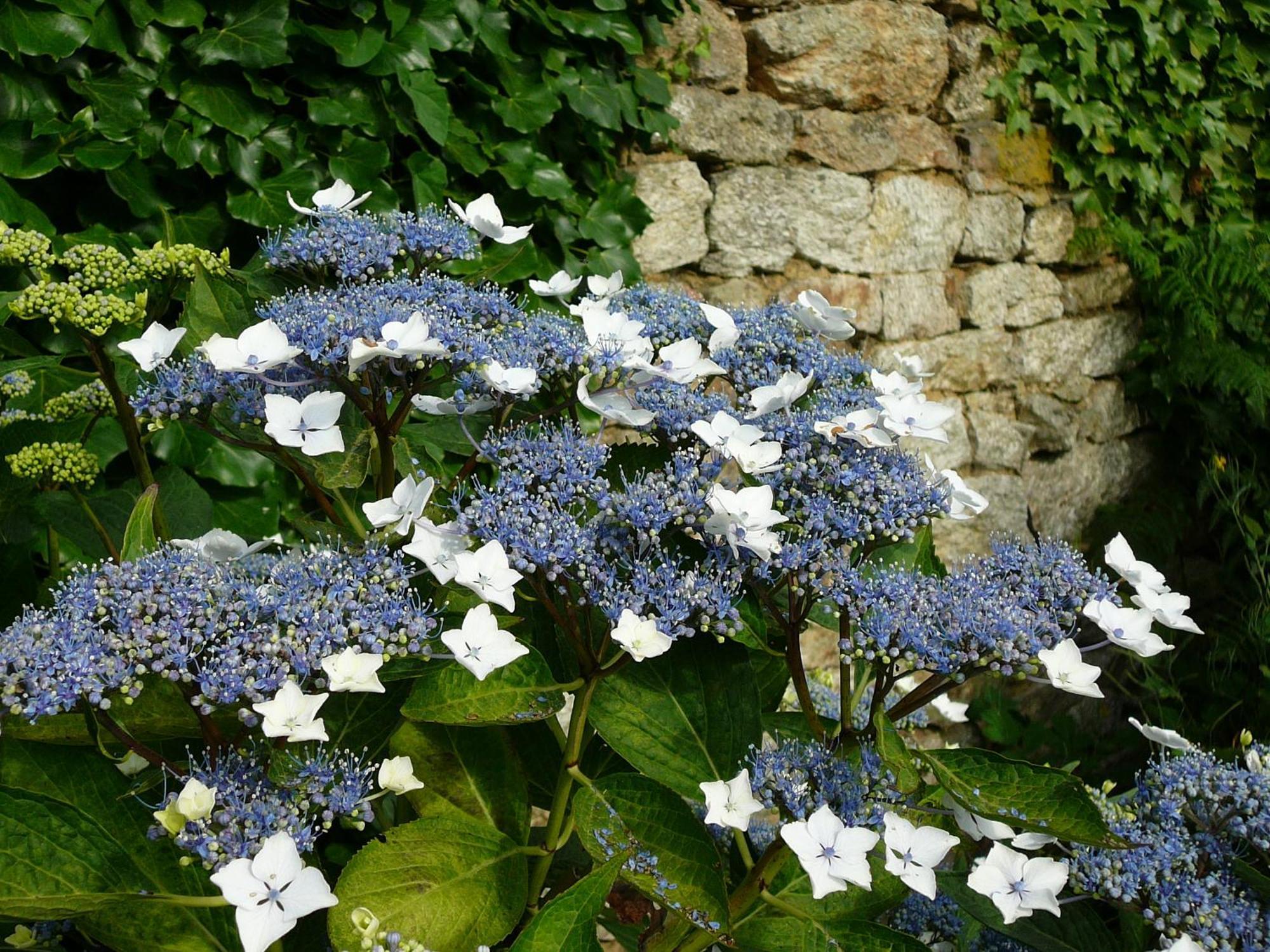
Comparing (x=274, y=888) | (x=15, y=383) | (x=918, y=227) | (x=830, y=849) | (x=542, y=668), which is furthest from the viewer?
(x=918, y=227)

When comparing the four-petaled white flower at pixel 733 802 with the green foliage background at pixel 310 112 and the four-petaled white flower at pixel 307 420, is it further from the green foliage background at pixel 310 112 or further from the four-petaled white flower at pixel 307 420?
the green foliage background at pixel 310 112

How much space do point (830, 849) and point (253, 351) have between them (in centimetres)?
65

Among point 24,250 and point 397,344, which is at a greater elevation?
point 397,344

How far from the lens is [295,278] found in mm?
1143

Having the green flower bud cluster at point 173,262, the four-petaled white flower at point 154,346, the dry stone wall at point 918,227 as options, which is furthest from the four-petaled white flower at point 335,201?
the dry stone wall at point 918,227

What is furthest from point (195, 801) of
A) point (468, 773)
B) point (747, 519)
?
point (747, 519)

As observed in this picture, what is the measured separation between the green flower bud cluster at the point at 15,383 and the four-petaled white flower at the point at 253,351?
0.64m

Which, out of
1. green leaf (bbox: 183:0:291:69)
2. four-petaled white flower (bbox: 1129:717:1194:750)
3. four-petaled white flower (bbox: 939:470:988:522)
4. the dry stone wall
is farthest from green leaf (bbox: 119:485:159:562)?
the dry stone wall

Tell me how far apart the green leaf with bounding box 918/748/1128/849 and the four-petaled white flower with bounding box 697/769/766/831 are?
154mm

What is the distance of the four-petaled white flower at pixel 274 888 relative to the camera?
70 centimetres

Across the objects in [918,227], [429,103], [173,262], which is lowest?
[918,227]

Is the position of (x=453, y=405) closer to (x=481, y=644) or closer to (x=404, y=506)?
(x=404, y=506)

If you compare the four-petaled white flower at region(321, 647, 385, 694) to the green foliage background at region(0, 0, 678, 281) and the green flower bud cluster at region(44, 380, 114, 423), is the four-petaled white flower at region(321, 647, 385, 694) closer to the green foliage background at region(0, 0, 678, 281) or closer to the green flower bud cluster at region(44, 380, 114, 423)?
the green flower bud cluster at region(44, 380, 114, 423)

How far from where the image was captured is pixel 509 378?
940 millimetres
